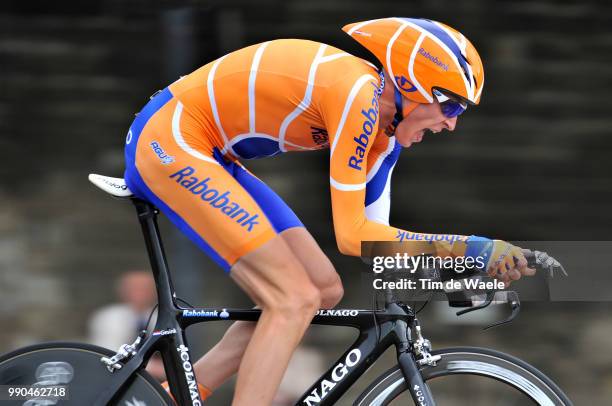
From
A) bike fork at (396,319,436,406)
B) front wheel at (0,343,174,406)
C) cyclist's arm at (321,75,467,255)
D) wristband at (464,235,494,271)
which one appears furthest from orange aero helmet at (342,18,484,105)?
front wheel at (0,343,174,406)

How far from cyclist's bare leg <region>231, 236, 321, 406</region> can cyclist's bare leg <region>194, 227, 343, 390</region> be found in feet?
0.42

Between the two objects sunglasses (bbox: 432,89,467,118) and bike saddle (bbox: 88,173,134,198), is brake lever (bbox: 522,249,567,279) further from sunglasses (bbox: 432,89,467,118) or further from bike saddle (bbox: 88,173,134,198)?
bike saddle (bbox: 88,173,134,198)

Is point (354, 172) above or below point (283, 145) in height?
below

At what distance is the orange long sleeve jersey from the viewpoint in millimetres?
3234

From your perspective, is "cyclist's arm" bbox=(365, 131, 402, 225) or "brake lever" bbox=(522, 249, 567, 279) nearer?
"brake lever" bbox=(522, 249, 567, 279)

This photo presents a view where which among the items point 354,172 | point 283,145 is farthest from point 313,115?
point 354,172

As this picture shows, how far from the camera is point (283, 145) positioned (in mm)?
3576

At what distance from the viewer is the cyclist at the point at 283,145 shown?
3.25 meters

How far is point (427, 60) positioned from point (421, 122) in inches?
8.3

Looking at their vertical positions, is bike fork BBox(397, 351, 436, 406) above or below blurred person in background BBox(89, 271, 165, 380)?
below

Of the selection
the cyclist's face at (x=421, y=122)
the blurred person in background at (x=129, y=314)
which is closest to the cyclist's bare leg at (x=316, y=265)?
the cyclist's face at (x=421, y=122)

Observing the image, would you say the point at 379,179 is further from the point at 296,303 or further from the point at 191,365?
the point at 191,365

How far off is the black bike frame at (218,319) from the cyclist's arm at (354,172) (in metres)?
0.28

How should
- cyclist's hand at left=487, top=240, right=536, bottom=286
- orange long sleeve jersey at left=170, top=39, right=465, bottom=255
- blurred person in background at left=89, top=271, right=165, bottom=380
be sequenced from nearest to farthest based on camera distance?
1. cyclist's hand at left=487, top=240, right=536, bottom=286
2. orange long sleeve jersey at left=170, top=39, right=465, bottom=255
3. blurred person in background at left=89, top=271, right=165, bottom=380
